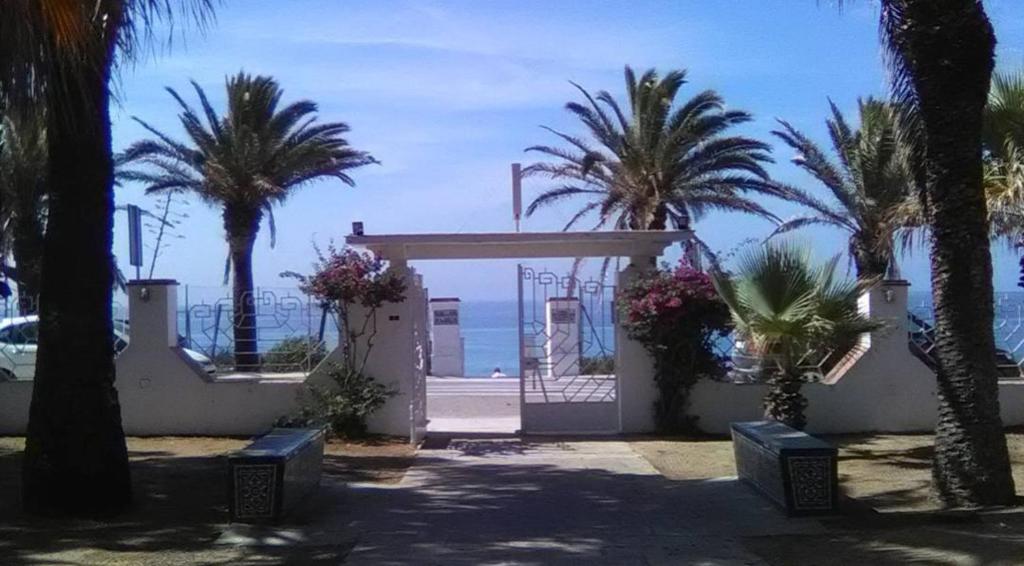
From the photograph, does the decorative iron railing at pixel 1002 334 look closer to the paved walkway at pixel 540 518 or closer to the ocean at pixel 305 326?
the ocean at pixel 305 326

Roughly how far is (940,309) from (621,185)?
1875 cm

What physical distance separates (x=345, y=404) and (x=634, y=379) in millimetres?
4182

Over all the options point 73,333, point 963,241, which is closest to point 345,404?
point 73,333

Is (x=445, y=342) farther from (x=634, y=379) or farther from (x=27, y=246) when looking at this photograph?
(x=634, y=379)

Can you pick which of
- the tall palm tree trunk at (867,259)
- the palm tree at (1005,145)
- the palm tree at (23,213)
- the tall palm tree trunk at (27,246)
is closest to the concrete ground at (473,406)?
the palm tree at (1005,145)

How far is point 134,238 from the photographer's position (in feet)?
59.7

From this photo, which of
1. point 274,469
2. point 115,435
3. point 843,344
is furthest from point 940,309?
point 115,435

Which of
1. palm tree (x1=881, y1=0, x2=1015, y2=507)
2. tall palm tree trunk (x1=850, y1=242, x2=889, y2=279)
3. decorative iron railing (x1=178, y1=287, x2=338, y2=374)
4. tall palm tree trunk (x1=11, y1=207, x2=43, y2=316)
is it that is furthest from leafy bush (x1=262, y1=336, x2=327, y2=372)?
tall palm tree trunk (x1=850, y1=242, x2=889, y2=279)

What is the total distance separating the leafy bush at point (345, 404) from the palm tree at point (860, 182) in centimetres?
1250

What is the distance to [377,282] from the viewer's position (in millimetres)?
17438

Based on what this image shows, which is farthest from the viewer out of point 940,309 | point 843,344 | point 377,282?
point 377,282

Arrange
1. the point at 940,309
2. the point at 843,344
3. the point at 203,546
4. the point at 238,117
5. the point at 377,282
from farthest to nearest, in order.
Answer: the point at 238,117, the point at 377,282, the point at 843,344, the point at 940,309, the point at 203,546

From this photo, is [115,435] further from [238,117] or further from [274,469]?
[238,117]

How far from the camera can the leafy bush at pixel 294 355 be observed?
731 inches
